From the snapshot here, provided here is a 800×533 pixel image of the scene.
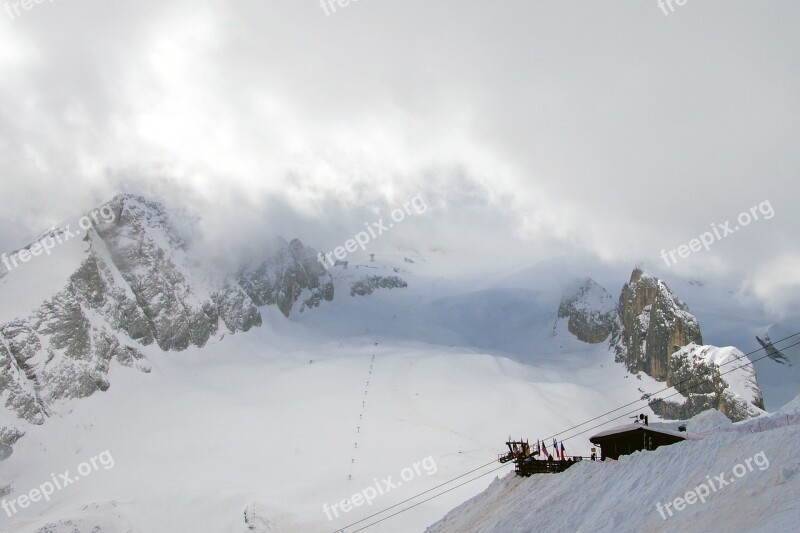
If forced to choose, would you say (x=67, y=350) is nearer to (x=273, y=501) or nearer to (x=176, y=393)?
(x=176, y=393)

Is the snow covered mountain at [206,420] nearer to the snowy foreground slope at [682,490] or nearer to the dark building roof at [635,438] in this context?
the dark building roof at [635,438]

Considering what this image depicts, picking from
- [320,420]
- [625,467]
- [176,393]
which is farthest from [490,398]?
[625,467]

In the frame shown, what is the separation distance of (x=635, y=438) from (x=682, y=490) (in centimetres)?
1377

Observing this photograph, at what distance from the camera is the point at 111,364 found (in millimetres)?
181000

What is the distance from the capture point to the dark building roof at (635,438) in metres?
38.1

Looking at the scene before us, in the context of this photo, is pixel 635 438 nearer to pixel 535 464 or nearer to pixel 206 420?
pixel 535 464

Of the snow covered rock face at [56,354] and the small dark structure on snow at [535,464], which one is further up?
the snow covered rock face at [56,354]

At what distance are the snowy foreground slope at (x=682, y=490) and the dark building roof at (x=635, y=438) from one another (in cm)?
563

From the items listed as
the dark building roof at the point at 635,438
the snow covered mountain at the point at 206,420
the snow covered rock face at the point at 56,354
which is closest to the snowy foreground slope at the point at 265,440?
the snow covered mountain at the point at 206,420

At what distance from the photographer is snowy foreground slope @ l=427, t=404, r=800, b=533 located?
71.6ft

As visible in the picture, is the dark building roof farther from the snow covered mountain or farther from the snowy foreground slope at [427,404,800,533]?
the snow covered mountain

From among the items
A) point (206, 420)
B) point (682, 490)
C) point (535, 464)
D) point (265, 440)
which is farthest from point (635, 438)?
point (206, 420)

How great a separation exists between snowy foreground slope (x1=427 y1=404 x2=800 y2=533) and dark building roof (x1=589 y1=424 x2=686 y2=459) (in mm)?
5627

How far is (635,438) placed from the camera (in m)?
38.8
